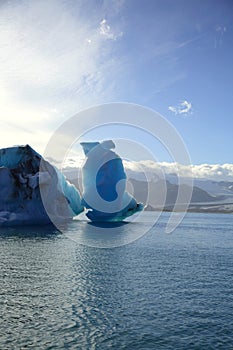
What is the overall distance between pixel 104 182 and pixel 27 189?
562 inches

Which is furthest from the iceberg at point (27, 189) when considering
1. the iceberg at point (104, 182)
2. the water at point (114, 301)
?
the water at point (114, 301)

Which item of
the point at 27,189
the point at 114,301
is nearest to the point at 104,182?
the point at 27,189

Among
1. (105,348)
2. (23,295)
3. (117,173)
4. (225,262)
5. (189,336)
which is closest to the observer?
(105,348)

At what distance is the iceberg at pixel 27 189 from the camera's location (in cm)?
4781

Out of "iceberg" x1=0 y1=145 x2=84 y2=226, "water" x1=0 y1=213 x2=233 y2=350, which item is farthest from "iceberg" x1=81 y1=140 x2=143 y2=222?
"water" x1=0 y1=213 x2=233 y2=350

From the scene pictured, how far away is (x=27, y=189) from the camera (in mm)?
48719

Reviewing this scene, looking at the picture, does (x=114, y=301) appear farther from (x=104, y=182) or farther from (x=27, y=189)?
(x=104, y=182)

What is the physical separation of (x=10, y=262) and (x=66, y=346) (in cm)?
1450

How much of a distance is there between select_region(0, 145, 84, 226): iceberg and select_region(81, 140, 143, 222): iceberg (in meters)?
6.14

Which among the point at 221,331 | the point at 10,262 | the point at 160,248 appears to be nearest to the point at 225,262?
the point at 160,248

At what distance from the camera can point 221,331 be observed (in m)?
12.1

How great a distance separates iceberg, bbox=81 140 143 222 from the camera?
57312mm

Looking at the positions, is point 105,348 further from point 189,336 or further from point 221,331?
point 221,331

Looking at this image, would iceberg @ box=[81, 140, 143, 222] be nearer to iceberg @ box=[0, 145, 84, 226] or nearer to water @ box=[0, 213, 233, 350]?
iceberg @ box=[0, 145, 84, 226]
